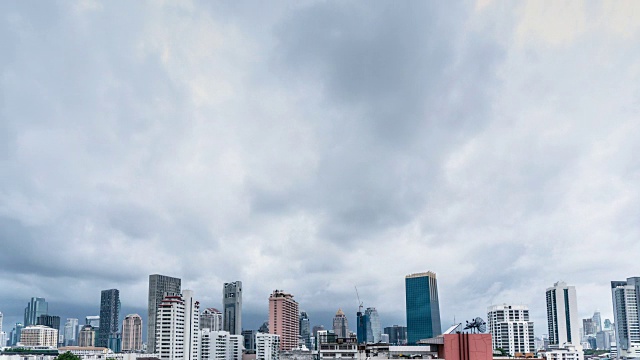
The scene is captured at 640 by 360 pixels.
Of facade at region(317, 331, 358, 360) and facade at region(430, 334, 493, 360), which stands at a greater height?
facade at region(430, 334, 493, 360)

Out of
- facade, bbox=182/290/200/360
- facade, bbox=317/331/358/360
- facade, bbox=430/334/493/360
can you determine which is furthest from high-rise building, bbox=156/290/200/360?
facade, bbox=430/334/493/360

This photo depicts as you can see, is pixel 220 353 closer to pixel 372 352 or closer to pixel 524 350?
pixel 372 352

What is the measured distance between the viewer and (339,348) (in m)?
120

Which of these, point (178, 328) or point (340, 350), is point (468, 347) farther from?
point (178, 328)

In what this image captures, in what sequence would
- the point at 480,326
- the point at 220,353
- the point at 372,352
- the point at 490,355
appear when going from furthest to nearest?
the point at 220,353 < the point at 372,352 < the point at 480,326 < the point at 490,355

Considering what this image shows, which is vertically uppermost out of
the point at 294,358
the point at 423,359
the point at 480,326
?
the point at 480,326

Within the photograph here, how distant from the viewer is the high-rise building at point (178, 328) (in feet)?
520

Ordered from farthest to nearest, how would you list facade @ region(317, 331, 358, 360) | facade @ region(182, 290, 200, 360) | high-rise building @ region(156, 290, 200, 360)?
facade @ region(182, 290, 200, 360) < high-rise building @ region(156, 290, 200, 360) < facade @ region(317, 331, 358, 360)

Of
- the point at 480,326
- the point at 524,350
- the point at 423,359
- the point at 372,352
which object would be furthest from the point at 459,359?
the point at 524,350

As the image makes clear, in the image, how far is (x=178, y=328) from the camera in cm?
16200

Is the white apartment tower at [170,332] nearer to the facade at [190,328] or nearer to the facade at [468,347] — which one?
the facade at [190,328]

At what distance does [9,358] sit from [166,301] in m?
50.2

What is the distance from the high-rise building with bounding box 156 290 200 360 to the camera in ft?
520

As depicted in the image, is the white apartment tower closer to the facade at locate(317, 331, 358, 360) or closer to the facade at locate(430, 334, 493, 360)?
the facade at locate(317, 331, 358, 360)
